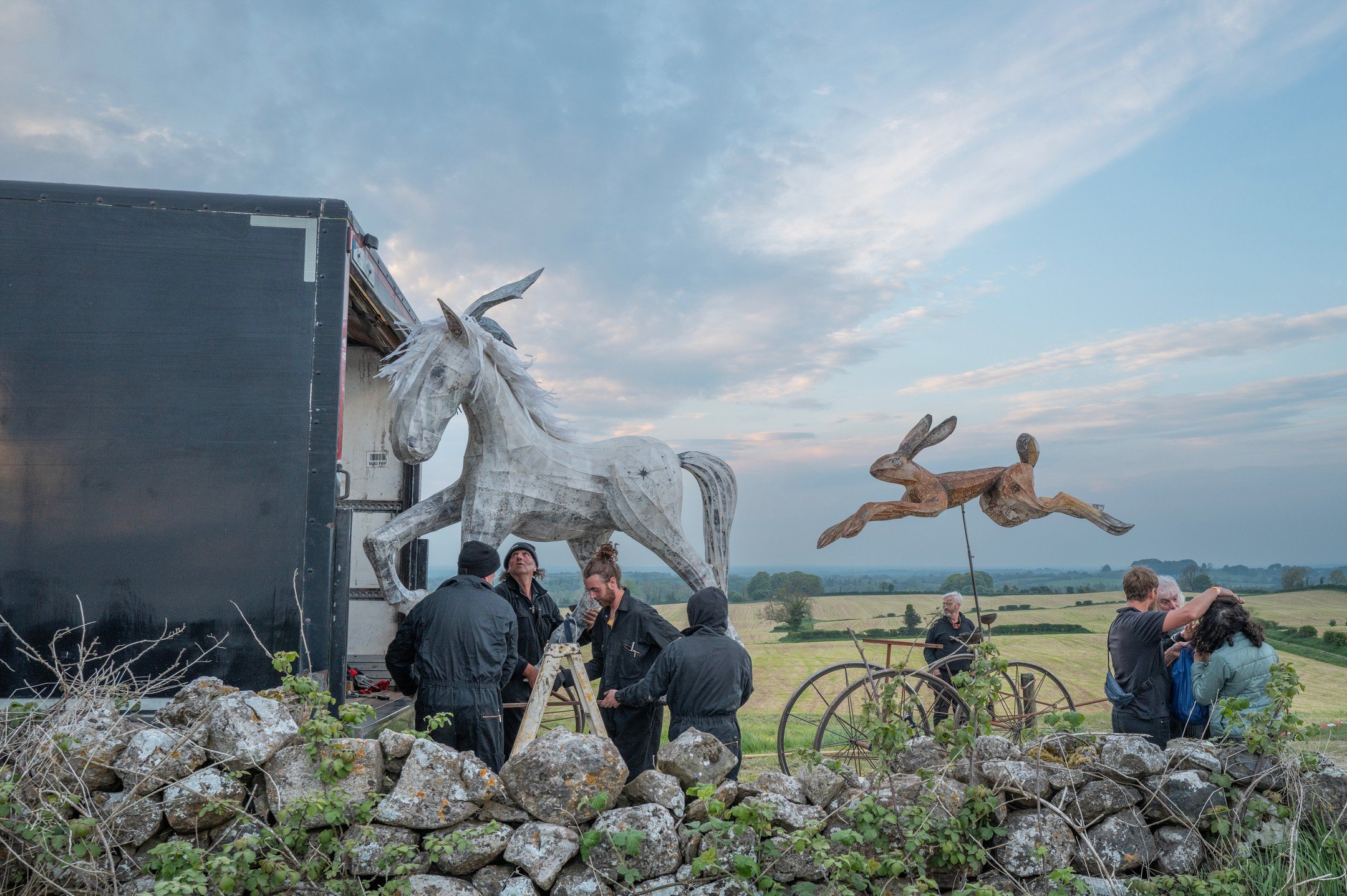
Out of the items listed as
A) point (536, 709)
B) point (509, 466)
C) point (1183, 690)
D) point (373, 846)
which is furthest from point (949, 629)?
point (373, 846)

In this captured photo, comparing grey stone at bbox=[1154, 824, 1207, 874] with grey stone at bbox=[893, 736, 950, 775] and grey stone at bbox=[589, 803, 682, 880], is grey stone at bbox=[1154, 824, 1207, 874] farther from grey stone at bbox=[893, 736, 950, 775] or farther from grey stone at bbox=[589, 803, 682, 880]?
grey stone at bbox=[589, 803, 682, 880]

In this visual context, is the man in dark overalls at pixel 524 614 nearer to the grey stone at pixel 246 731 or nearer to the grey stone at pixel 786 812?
the grey stone at pixel 246 731

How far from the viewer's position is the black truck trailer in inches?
143

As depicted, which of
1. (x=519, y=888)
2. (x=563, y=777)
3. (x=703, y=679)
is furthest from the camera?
(x=703, y=679)

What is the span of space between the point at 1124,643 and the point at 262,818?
4.10 m

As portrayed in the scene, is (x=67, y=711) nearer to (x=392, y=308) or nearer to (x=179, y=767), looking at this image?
(x=179, y=767)

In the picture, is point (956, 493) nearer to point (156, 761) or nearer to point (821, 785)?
point (821, 785)

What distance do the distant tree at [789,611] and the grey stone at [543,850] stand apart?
12.6 ft

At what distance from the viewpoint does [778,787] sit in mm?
2619

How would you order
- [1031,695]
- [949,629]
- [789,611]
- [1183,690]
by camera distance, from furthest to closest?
[949,629] → [789,611] → [1031,695] → [1183,690]

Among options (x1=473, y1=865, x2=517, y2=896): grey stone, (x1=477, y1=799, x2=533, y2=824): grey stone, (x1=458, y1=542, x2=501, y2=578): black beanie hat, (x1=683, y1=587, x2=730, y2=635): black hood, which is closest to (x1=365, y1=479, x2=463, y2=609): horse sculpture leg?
(x1=458, y1=542, x2=501, y2=578): black beanie hat

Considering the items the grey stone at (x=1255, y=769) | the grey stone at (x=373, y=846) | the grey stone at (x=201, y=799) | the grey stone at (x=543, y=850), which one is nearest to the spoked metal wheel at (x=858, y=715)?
the grey stone at (x=1255, y=769)

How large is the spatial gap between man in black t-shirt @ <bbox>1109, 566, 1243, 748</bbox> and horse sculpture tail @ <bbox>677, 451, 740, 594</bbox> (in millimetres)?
2300

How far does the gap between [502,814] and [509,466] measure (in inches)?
93.0
